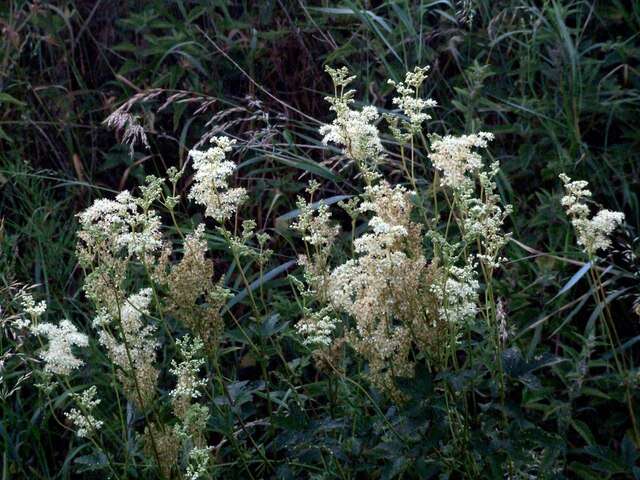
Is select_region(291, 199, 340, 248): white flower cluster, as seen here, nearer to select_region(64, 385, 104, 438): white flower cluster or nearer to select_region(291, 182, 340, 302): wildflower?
select_region(291, 182, 340, 302): wildflower

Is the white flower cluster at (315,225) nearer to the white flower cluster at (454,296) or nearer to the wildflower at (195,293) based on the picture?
the wildflower at (195,293)

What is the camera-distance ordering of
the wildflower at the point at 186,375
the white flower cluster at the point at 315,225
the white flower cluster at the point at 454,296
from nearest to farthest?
the white flower cluster at the point at 454,296 < the wildflower at the point at 186,375 < the white flower cluster at the point at 315,225

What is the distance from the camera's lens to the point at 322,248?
2.62 m

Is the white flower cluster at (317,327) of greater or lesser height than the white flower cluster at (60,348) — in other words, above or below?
above

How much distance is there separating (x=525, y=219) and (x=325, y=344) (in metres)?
1.48

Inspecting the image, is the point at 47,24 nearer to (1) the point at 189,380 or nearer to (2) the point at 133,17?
(2) the point at 133,17

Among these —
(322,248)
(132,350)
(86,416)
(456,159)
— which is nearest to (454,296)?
(456,159)

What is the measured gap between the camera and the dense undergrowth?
2217 millimetres

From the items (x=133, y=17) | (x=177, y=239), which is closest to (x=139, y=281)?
(x=177, y=239)

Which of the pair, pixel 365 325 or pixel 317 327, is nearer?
pixel 365 325

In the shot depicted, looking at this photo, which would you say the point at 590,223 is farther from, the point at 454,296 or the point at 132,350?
the point at 132,350

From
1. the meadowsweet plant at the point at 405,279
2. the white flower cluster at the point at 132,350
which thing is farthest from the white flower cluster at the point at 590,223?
the white flower cluster at the point at 132,350

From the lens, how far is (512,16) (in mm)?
3895

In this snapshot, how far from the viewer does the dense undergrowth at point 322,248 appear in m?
2.22
